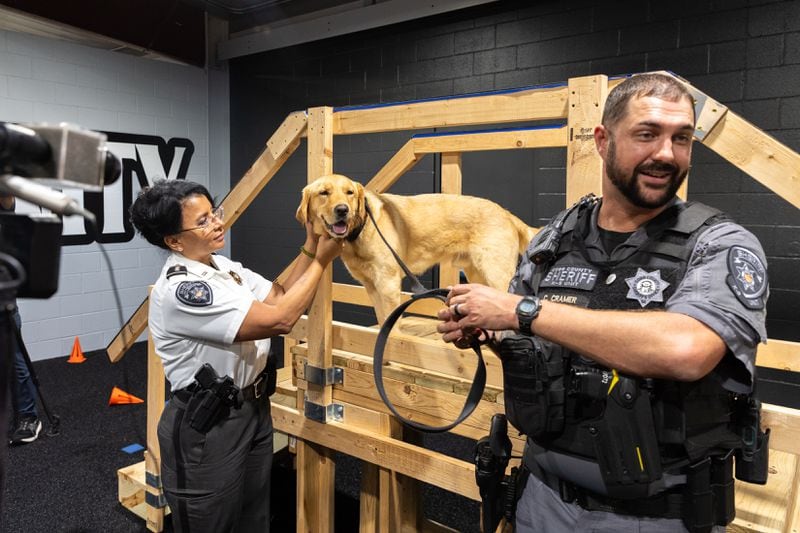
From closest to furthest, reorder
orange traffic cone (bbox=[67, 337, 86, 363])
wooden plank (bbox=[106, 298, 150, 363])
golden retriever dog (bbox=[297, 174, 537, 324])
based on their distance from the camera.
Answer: golden retriever dog (bbox=[297, 174, 537, 324]) < wooden plank (bbox=[106, 298, 150, 363]) < orange traffic cone (bbox=[67, 337, 86, 363])

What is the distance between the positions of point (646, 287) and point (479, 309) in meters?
0.41

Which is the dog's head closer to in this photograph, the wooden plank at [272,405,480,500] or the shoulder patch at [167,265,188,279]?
the shoulder patch at [167,265,188,279]

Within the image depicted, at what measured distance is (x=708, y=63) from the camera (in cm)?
425

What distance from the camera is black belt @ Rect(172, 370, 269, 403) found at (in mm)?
2131

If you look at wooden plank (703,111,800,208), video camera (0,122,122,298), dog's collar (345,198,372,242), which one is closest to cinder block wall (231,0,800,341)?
wooden plank (703,111,800,208)

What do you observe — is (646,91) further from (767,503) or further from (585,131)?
(767,503)

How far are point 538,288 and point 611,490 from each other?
56 cm

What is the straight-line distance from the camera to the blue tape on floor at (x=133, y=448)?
4266 mm

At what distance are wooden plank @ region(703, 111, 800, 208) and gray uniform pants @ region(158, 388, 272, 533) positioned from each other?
2.05 m

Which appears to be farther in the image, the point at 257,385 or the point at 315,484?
the point at 315,484

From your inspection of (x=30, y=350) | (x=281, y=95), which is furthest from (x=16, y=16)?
(x=30, y=350)

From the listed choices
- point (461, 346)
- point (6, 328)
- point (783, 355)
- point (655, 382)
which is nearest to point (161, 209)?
point (461, 346)

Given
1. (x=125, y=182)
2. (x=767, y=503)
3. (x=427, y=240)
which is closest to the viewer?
(x=767, y=503)

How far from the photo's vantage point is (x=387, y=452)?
2.38 metres
